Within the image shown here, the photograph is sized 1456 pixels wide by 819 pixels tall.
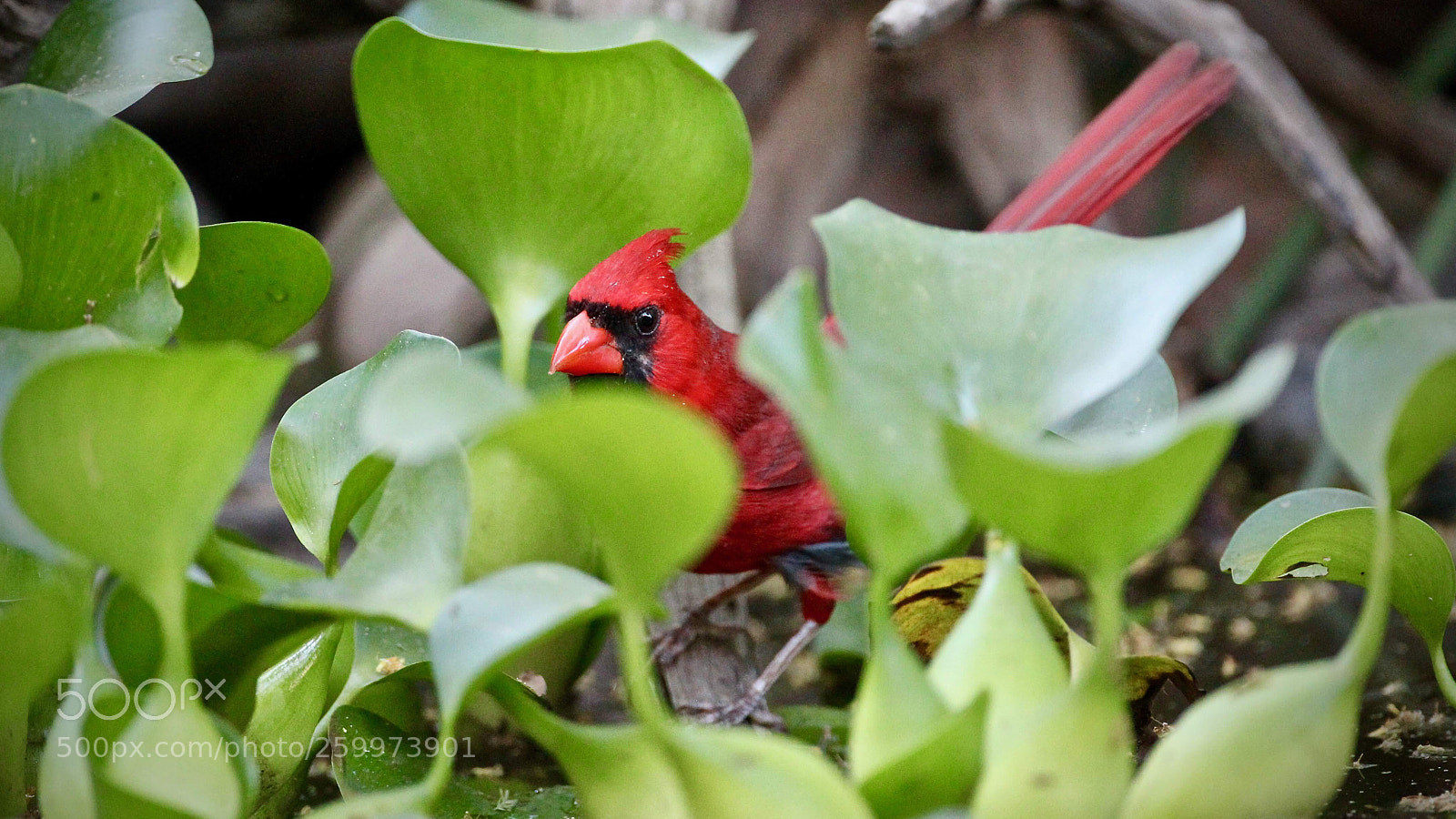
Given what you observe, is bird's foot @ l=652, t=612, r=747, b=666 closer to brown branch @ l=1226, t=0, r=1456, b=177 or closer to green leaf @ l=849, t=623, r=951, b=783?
green leaf @ l=849, t=623, r=951, b=783

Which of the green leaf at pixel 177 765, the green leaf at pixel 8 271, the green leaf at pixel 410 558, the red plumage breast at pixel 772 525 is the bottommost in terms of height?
the red plumage breast at pixel 772 525

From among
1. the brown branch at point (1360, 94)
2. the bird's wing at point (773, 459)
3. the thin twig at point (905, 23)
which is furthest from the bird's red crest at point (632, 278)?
the brown branch at point (1360, 94)

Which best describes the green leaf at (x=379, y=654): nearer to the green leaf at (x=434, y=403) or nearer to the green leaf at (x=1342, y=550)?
the green leaf at (x=434, y=403)

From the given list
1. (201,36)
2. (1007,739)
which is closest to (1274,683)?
(1007,739)

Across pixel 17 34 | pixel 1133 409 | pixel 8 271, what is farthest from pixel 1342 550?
pixel 17 34

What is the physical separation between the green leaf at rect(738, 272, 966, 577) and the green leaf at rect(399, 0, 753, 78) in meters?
0.65

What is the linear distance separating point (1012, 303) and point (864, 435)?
0.21 meters

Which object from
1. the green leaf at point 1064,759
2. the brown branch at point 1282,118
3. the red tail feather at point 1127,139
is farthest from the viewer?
the brown branch at point 1282,118

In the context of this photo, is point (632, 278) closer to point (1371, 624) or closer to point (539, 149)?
point (539, 149)

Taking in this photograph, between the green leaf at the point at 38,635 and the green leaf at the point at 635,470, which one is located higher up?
the green leaf at the point at 635,470

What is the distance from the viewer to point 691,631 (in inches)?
58.8

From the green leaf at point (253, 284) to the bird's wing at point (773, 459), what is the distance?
0.55 meters

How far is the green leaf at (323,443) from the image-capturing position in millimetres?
988

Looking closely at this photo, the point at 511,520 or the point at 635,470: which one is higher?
the point at 635,470
